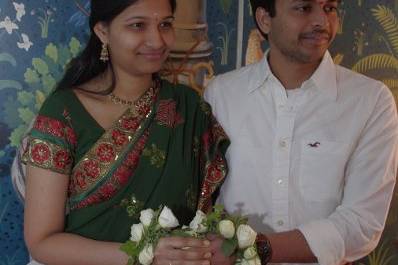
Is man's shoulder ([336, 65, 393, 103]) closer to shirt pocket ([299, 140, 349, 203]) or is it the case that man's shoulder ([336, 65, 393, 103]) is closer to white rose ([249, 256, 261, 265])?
shirt pocket ([299, 140, 349, 203])

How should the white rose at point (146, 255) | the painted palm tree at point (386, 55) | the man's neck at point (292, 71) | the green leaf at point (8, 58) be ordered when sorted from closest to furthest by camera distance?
1. the white rose at point (146, 255)
2. the man's neck at point (292, 71)
3. the green leaf at point (8, 58)
4. the painted palm tree at point (386, 55)

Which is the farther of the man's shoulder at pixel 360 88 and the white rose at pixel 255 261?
the man's shoulder at pixel 360 88

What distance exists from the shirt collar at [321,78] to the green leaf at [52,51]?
716 millimetres

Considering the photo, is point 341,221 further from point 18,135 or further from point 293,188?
point 18,135

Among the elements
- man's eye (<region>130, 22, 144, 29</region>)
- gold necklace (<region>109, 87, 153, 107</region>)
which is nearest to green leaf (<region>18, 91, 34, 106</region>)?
gold necklace (<region>109, 87, 153, 107</region>)

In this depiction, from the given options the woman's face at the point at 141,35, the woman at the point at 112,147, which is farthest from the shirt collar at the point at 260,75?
the woman's face at the point at 141,35

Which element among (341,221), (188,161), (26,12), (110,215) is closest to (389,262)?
(341,221)

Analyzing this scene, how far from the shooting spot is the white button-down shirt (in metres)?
1.71

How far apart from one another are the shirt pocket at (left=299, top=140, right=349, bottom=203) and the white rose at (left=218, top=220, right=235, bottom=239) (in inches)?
16.2

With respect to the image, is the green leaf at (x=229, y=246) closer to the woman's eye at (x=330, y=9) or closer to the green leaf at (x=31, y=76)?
the woman's eye at (x=330, y=9)

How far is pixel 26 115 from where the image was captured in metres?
2.04

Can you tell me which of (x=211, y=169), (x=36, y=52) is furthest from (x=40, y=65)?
(x=211, y=169)

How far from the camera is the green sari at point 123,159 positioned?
1622 mm

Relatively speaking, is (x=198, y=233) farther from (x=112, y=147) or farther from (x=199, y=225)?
(x=112, y=147)
